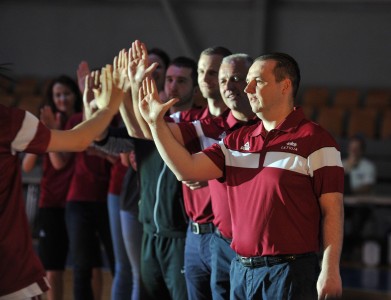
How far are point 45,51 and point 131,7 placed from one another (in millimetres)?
1593

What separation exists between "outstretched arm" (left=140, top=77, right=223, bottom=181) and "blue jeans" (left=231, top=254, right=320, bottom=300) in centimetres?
43

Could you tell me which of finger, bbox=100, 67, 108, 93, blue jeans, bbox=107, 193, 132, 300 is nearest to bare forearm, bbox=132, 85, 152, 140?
finger, bbox=100, 67, 108, 93

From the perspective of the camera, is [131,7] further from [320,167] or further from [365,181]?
[320,167]

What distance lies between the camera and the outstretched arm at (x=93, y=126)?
348 cm

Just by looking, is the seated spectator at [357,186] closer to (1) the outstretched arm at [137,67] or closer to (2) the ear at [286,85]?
(1) the outstretched arm at [137,67]

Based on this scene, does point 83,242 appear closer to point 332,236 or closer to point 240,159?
point 240,159

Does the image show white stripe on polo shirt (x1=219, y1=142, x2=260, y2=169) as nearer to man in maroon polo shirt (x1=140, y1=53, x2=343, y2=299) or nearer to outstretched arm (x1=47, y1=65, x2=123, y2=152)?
man in maroon polo shirt (x1=140, y1=53, x2=343, y2=299)

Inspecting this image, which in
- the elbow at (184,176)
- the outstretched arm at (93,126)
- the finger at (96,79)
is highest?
the finger at (96,79)

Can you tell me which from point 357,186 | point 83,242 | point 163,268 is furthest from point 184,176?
point 357,186

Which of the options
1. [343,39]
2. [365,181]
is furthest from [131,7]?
[365,181]

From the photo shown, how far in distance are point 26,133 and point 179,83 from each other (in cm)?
175

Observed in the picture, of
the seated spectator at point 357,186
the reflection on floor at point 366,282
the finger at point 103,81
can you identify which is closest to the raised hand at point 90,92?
the finger at point 103,81

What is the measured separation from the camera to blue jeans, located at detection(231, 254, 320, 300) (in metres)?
3.49

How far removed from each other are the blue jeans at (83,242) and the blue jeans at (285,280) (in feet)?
8.45
